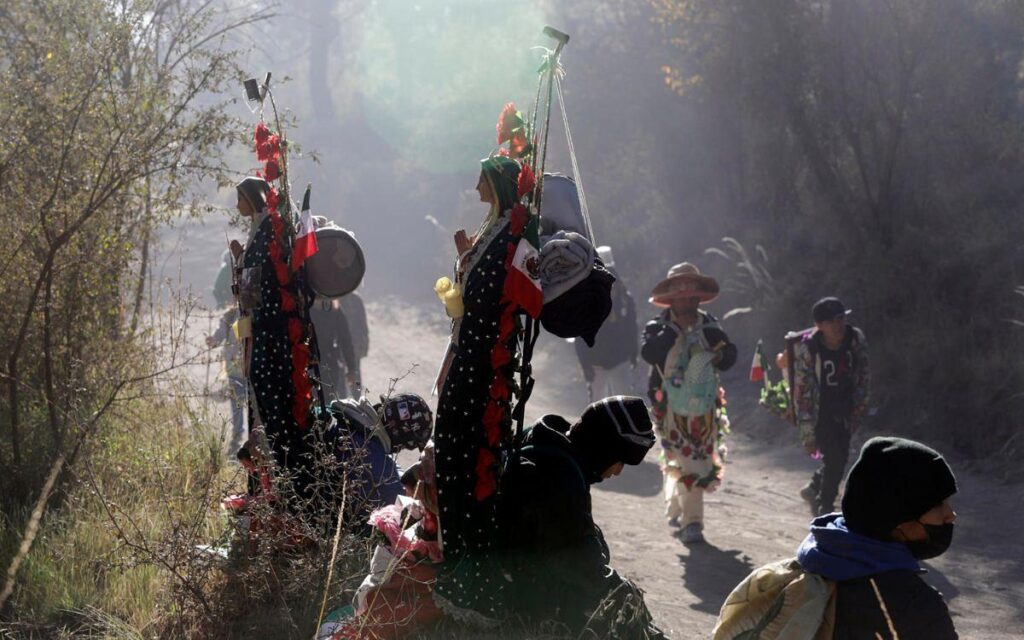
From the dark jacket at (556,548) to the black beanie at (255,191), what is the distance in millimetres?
2310

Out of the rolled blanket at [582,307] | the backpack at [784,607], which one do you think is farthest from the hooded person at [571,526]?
the backpack at [784,607]

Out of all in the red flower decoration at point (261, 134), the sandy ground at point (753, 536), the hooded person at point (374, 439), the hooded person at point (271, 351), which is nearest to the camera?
the hooded person at point (374, 439)

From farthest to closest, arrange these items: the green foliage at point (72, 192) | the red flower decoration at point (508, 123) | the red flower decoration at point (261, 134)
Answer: the green foliage at point (72, 192)
the red flower decoration at point (261, 134)
the red flower decoration at point (508, 123)

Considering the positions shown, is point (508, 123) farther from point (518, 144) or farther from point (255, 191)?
point (255, 191)

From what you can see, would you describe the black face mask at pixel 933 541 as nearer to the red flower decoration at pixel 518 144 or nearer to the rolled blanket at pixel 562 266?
the rolled blanket at pixel 562 266

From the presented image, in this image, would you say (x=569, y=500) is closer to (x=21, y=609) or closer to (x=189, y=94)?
(x=21, y=609)

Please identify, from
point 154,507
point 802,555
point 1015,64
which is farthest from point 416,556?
point 1015,64

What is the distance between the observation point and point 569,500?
13.6ft

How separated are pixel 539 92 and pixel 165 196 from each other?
4.05 m

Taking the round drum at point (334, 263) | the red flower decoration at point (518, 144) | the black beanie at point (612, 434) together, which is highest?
the red flower decoration at point (518, 144)

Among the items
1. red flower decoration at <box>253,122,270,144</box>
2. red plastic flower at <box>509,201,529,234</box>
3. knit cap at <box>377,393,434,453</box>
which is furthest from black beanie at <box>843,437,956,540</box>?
red flower decoration at <box>253,122,270,144</box>

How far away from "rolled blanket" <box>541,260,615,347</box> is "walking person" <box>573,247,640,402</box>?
26.7 feet

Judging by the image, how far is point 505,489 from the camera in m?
4.27

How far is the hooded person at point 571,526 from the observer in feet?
13.5
